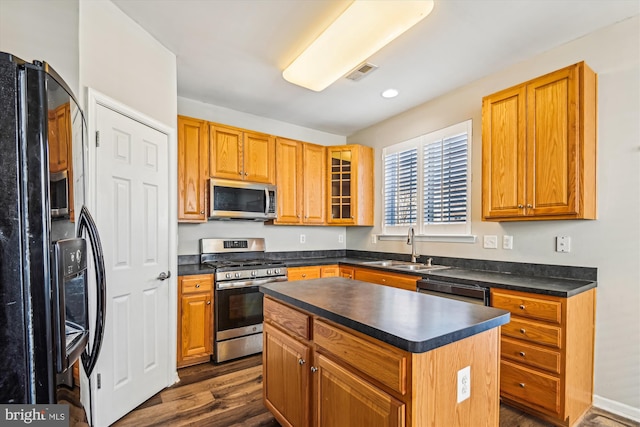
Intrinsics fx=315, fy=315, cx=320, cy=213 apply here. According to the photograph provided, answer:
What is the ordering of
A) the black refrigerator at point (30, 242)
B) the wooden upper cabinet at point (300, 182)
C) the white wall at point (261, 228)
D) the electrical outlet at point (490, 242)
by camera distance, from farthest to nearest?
the wooden upper cabinet at point (300, 182) → the white wall at point (261, 228) → the electrical outlet at point (490, 242) → the black refrigerator at point (30, 242)

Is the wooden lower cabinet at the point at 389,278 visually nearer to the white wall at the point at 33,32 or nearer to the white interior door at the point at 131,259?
the white interior door at the point at 131,259

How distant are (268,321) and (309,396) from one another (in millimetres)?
539

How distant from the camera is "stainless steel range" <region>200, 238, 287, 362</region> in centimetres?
303

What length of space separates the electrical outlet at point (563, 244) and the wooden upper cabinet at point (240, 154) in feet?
9.23

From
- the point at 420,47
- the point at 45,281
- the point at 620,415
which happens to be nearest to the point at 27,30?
the point at 45,281

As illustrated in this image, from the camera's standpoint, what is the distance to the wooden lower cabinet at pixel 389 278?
114 inches

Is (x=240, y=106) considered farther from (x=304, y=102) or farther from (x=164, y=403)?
(x=164, y=403)

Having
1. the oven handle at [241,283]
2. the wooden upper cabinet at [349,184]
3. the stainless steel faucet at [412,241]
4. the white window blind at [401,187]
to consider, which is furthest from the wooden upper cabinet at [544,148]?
the oven handle at [241,283]

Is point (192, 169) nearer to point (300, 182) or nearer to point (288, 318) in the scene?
point (300, 182)

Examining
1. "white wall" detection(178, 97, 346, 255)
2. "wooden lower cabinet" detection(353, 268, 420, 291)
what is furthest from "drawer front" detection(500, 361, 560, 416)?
"white wall" detection(178, 97, 346, 255)

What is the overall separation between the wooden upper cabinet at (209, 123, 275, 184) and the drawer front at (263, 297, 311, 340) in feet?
6.04

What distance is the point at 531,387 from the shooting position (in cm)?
209

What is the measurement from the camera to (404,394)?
3.49 ft

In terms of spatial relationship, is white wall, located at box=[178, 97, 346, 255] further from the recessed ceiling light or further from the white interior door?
the recessed ceiling light
